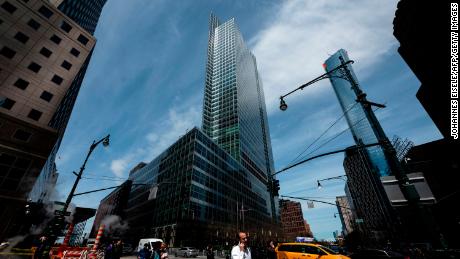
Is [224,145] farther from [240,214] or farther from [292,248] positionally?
[292,248]

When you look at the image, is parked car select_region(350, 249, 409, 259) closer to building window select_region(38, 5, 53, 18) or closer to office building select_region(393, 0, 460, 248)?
office building select_region(393, 0, 460, 248)

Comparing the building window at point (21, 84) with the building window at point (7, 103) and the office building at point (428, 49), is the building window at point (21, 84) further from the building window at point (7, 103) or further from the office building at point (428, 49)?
the office building at point (428, 49)

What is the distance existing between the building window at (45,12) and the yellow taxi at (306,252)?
151ft

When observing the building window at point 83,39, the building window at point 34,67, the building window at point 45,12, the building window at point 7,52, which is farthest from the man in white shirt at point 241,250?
the building window at point 45,12

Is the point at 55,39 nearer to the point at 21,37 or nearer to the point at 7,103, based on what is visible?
the point at 21,37

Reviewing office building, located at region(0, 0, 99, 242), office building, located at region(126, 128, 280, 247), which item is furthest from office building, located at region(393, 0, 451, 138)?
office building, located at region(0, 0, 99, 242)

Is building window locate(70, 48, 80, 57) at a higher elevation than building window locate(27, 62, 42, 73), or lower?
higher

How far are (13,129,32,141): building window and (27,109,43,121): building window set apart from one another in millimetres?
4569

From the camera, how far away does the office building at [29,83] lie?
2159 cm

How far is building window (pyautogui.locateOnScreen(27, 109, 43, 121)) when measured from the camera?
27.0 m

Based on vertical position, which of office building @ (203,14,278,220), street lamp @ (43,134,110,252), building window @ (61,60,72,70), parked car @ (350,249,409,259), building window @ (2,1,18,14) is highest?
office building @ (203,14,278,220)

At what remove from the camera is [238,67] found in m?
115

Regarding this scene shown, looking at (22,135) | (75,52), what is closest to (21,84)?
(22,135)

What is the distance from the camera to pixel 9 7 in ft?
94.7
